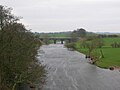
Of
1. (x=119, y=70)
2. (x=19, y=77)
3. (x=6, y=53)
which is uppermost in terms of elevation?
(x=6, y=53)

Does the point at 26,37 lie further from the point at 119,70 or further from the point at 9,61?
the point at 119,70

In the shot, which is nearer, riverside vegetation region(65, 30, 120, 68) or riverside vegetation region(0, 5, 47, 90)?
riverside vegetation region(0, 5, 47, 90)

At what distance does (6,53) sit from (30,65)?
23.1 feet

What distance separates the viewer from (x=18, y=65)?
3356 centimetres

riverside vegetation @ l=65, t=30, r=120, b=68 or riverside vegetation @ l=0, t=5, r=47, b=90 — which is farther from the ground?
riverside vegetation @ l=0, t=5, r=47, b=90

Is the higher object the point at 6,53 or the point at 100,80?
the point at 6,53

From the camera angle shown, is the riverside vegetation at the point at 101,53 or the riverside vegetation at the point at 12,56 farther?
the riverside vegetation at the point at 101,53

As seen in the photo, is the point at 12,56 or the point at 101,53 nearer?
the point at 12,56

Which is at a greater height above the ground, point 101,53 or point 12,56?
point 12,56

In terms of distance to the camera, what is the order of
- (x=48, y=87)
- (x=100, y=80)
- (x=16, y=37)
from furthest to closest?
(x=100, y=80), (x=48, y=87), (x=16, y=37)

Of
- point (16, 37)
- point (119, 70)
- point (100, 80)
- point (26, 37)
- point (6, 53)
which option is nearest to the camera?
point (6, 53)

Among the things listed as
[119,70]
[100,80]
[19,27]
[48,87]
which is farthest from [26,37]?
[119,70]

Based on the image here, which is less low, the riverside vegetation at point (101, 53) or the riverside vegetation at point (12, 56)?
the riverside vegetation at point (12, 56)

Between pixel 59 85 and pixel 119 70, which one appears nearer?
pixel 59 85
